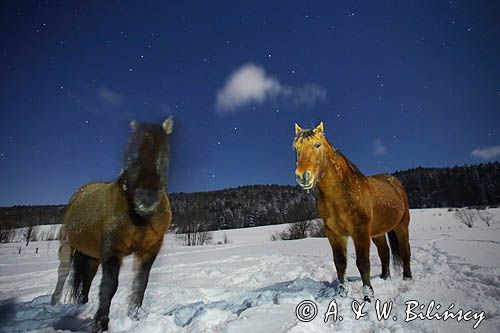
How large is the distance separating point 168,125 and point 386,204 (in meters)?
3.80

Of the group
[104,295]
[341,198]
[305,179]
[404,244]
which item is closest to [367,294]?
[341,198]

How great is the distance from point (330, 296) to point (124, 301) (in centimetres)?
332

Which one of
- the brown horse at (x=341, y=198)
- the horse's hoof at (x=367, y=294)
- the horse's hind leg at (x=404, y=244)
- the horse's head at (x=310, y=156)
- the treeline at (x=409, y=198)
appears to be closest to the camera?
the horse's head at (x=310, y=156)

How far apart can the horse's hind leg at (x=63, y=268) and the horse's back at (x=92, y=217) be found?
0.48 m

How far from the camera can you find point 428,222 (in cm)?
3906

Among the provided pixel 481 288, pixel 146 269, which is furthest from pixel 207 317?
pixel 481 288

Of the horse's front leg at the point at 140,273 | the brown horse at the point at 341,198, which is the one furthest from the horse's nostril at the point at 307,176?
the horse's front leg at the point at 140,273

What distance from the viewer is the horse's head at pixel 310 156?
10.5 feet

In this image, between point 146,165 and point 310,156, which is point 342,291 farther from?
point 146,165

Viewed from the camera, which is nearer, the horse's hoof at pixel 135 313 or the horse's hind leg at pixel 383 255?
the horse's hoof at pixel 135 313

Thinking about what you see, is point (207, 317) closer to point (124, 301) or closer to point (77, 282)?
point (124, 301)

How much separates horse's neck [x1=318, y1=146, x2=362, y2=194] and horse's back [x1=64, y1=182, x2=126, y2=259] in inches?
106

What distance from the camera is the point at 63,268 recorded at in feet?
14.3

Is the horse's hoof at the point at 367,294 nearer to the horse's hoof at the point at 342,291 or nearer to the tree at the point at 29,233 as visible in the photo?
the horse's hoof at the point at 342,291
